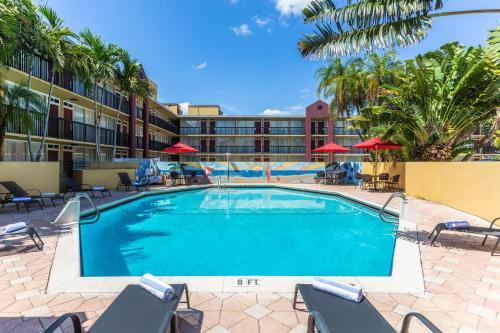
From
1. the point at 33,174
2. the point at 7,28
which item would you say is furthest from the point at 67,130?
the point at 7,28

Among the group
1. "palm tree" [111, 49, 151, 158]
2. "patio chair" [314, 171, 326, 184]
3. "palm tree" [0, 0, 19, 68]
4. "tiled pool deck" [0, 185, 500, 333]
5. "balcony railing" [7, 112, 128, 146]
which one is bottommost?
"tiled pool deck" [0, 185, 500, 333]

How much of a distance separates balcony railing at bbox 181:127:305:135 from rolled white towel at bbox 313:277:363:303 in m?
36.1

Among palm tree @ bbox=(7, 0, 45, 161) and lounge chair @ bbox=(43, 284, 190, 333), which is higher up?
palm tree @ bbox=(7, 0, 45, 161)

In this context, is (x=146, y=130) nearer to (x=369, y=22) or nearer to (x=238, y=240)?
(x=238, y=240)

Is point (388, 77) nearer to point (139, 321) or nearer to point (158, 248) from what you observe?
point (158, 248)

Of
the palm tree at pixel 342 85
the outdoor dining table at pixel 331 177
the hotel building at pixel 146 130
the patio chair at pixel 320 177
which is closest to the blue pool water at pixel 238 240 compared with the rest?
the outdoor dining table at pixel 331 177

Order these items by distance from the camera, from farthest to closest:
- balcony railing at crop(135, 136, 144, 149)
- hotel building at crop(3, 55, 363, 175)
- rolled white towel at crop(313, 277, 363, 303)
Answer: balcony railing at crop(135, 136, 144, 149) → hotel building at crop(3, 55, 363, 175) → rolled white towel at crop(313, 277, 363, 303)

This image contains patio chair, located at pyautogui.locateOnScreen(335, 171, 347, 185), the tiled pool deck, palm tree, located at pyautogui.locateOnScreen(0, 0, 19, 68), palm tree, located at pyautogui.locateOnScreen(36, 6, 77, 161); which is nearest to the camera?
the tiled pool deck

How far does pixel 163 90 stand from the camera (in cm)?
3422

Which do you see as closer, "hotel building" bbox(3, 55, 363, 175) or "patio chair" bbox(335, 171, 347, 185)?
"hotel building" bbox(3, 55, 363, 175)

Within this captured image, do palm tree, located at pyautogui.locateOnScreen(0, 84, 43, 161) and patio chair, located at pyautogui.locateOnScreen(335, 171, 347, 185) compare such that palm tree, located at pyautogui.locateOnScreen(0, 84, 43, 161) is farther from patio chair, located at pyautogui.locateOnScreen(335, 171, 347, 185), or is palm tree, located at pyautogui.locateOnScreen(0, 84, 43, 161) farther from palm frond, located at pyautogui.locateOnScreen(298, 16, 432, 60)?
patio chair, located at pyautogui.locateOnScreen(335, 171, 347, 185)

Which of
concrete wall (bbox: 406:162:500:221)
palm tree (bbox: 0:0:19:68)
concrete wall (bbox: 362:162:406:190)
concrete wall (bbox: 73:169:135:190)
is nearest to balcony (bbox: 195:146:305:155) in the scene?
concrete wall (bbox: 362:162:406:190)

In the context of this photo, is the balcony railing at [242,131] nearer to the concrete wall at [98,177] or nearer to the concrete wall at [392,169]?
the concrete wall at [392,169]

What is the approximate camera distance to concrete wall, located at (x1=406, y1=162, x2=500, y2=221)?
7.69m
